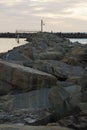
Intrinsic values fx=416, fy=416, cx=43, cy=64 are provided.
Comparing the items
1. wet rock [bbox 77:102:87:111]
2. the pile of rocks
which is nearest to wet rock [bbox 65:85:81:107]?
the pile of rocks

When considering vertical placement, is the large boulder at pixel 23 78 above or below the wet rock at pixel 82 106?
below

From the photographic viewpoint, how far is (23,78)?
10961 millimetres

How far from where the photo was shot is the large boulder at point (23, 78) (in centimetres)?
1101

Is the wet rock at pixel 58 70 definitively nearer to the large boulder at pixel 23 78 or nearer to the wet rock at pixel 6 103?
the large boulder at pixel 23 78

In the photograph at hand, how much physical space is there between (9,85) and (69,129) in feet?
16.1

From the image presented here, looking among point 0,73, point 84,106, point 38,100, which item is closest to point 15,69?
point 0,73

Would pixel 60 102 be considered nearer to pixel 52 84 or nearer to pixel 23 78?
pixel 23 78

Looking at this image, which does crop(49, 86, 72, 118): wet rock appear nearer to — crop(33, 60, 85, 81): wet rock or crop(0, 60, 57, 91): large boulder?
crop(0, 60, 57, 91): large boulder

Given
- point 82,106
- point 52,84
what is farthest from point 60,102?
point 52,84

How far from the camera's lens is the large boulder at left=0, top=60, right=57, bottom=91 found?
1101 centimetres

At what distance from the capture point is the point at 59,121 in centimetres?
697

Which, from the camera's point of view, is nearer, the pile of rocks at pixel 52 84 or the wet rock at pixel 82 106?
the wet rock at pixel 82 106

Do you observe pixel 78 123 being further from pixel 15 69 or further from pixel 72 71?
pixel 72 71

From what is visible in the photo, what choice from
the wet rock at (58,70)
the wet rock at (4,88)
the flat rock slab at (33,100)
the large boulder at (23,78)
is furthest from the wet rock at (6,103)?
the wet rock at (58,70)
